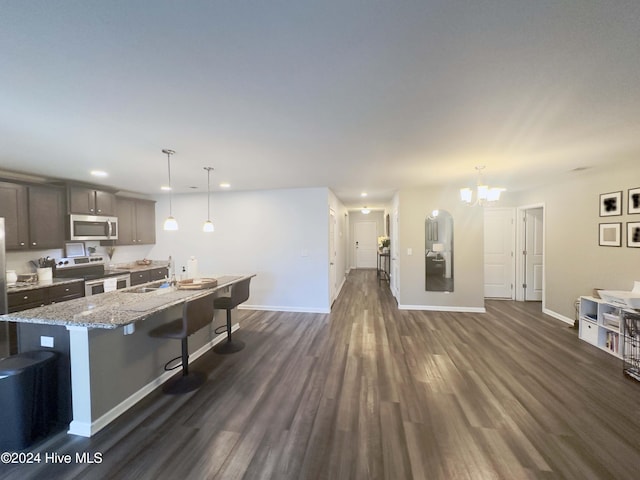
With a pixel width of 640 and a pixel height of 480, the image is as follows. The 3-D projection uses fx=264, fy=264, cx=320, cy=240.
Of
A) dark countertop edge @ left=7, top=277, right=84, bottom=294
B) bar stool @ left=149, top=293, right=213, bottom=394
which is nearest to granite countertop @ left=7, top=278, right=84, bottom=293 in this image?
dark countertop edge @ left=7, top=277, right=84, bottom=294

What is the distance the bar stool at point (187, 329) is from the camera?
2.48 m

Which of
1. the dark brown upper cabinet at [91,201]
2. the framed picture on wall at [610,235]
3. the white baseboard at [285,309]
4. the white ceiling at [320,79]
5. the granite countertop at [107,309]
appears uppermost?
the white ceiling at [320,79]

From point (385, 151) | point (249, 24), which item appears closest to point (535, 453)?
point (385, 151)

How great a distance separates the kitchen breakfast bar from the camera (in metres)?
2.00

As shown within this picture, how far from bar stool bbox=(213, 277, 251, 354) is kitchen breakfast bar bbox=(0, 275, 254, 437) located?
2.41 feet

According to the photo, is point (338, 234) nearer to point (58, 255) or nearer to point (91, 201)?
point (91, 201)

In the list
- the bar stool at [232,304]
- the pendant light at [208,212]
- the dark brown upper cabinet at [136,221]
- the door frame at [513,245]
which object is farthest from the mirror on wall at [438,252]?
the dark brown upper cabinet at [136,221]

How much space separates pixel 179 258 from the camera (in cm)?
588

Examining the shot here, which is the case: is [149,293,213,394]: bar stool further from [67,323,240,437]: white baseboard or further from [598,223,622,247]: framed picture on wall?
[598,223,622,247]: framed picture on wall

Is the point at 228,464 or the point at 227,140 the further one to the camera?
the point at 227,140

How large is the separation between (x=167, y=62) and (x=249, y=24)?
1.83 feet

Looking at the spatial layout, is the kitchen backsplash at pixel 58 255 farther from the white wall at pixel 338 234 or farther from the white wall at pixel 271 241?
the white wall at pixel 338 234

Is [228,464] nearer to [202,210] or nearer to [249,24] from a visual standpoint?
[249,24]

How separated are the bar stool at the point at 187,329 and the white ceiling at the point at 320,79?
162 centimetres
